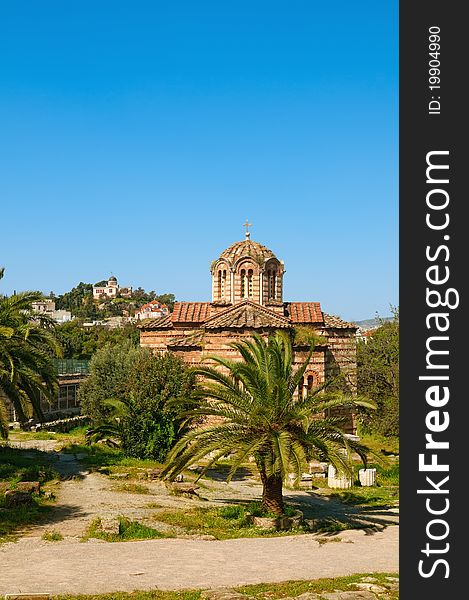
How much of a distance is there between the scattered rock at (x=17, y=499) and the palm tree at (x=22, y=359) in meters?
2.96

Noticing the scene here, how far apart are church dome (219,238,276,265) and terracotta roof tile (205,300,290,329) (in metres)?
3.97

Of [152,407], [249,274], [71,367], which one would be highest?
[249,274]


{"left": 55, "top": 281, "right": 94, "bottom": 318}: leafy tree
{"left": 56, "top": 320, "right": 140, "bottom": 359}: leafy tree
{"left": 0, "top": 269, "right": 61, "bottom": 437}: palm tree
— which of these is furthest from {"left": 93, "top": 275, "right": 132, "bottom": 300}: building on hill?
{"left": 0, "top": 269, "right": 61, "bottom": 437}: palm tree

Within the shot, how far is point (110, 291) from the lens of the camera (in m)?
170

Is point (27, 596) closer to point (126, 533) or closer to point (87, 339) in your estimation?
point (126, 533)

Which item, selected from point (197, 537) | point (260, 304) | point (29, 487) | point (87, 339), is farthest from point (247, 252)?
point (87, 339)

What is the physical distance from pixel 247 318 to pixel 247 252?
5501 millimetres

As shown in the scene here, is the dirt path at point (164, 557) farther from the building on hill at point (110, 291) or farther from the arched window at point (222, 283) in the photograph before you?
the building on hill at point (110, 291)

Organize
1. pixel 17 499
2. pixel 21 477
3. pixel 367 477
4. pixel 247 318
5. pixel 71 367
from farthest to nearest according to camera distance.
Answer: pixel 71 367, pixel 247 318, pixel 367 477, pixel 21 477, pixel 17 499

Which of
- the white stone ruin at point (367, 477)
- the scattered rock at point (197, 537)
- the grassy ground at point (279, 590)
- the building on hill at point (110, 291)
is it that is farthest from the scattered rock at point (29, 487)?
the building on hill at point (110, 291)

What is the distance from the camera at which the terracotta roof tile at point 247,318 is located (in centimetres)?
2289

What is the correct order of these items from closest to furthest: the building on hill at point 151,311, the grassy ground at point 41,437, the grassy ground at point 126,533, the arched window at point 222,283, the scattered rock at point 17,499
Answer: the grassy ground at point 126,533, the scattered rock at point 17,499, the grassy ground at point 41,437, the arched window at point 222,283, the building on hill at point 151,311

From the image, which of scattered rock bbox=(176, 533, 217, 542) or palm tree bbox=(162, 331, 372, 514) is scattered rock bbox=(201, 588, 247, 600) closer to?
scattered rock bbox=(176, 533, 217, 542)

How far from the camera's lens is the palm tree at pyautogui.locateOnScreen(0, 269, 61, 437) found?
1584cm
